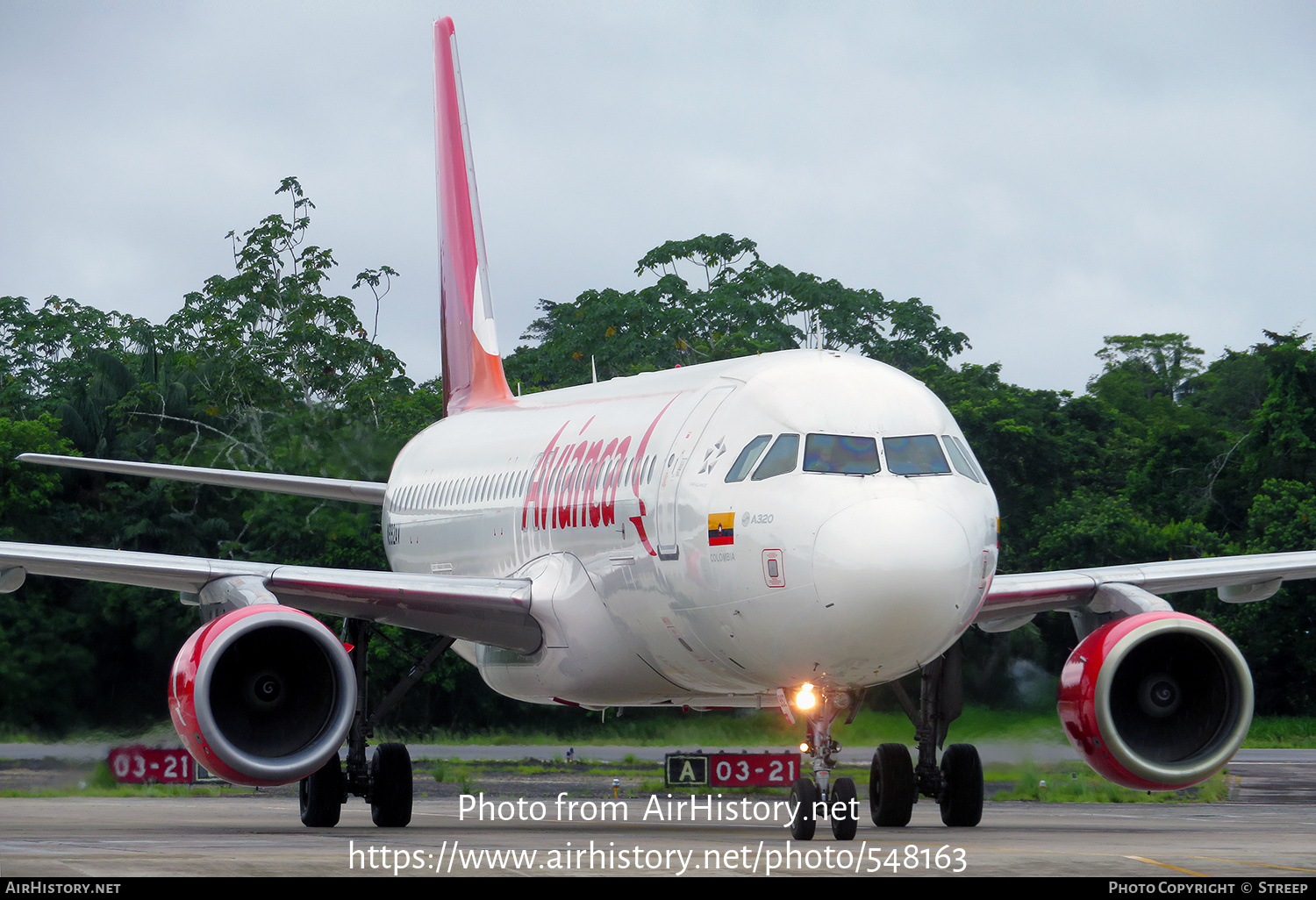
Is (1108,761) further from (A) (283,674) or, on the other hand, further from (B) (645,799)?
(B) (645,799)

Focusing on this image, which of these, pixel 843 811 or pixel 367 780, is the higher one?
pixel 843 811

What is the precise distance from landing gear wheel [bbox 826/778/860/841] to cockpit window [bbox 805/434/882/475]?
7.35 feet

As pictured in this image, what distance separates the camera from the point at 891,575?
11531 millimetres

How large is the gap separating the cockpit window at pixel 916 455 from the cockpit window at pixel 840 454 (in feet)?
0.39

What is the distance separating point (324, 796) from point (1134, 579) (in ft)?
25.9

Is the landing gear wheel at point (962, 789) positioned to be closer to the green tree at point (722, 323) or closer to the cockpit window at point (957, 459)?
the cockpit window at point (957, 459)

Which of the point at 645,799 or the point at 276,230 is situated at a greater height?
the point at 276,230

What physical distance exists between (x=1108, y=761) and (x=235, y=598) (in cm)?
698

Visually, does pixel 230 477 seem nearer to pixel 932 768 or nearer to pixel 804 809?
pixel 932 768

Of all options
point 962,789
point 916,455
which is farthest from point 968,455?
point 962,789

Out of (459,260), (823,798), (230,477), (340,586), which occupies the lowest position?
(823,798)

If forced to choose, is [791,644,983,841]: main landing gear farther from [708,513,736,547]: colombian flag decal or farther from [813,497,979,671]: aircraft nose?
[813,497,979,671]: aircraft nose

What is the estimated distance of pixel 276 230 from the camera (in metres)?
49.0
